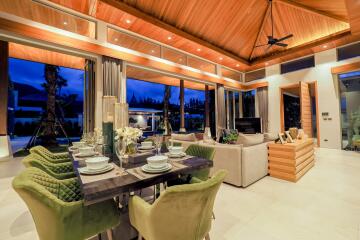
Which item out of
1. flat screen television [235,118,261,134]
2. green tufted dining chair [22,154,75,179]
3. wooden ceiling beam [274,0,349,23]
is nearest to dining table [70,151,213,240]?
green tufted dining chair [22,154,75,179]

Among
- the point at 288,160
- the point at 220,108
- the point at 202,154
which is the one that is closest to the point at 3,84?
the point at 202,154

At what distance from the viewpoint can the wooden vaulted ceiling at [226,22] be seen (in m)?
4.19

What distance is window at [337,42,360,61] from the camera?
5648 mm

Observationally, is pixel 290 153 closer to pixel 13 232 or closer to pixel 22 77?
pixel 13 232

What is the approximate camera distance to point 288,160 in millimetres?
3043

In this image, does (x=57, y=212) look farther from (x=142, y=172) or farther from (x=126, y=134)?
(x=126, y=134)

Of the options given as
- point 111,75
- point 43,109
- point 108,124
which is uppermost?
point 111,75

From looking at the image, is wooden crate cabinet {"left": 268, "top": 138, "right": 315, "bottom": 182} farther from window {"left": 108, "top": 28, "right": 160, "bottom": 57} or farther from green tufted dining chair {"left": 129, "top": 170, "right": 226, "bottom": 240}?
window {"left": 108, "top": 28, "right": 160, "bottom": 57}

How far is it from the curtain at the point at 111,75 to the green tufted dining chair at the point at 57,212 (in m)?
3.39

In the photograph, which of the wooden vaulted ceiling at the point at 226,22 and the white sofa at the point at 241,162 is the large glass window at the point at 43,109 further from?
the white sofa at the point at 241,162

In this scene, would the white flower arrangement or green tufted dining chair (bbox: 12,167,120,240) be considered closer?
green tufted dining chair (bbox: 12,167,120,240)

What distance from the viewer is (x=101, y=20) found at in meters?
4.29

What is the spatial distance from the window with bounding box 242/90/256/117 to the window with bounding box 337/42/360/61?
349 cm

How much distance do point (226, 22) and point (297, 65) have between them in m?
4.04
